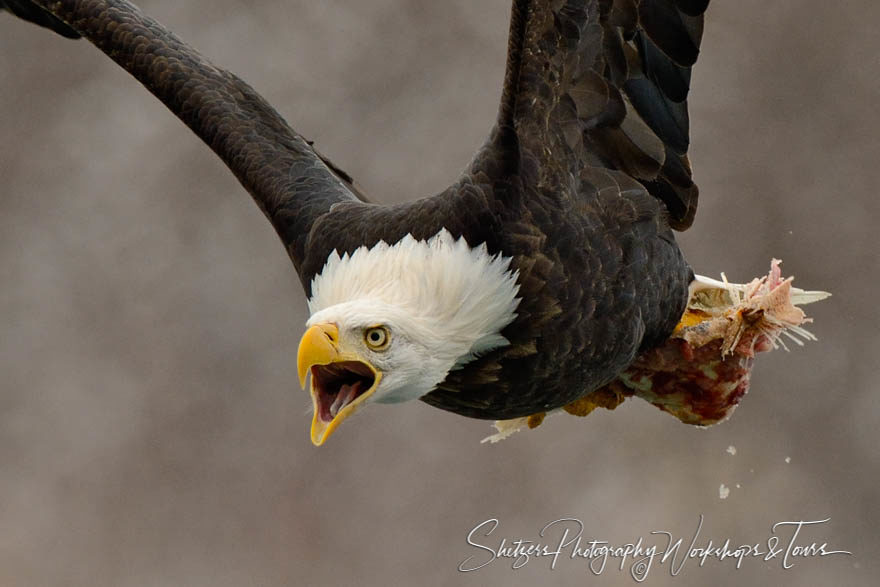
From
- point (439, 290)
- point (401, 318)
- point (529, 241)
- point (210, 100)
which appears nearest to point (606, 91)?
point (529, 241)

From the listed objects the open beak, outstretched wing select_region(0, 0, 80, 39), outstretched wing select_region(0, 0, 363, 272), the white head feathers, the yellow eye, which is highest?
outstretched wing select_region(0, 0, 80, 39)

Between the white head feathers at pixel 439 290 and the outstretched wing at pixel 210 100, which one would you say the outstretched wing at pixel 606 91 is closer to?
the white head feathers at pixel 439 290

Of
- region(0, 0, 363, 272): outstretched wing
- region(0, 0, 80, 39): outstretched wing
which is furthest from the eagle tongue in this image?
region(0, 0, 80, 39): outstretched wing

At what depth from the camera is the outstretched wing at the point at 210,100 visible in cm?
421

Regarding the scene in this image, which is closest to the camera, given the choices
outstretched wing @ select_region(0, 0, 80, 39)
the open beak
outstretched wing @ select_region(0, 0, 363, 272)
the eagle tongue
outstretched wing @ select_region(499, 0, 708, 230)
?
the open beak

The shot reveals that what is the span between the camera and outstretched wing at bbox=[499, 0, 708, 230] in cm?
347

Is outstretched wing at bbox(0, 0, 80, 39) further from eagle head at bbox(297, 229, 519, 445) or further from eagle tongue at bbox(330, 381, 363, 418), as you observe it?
eagle tongue at bbox(330, 381, 363, 418)

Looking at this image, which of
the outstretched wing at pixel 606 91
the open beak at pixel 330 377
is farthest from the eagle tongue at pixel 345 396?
the outstretched wing at pixel 606 91

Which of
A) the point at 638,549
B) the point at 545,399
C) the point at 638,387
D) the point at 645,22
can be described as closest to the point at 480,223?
the point at 545,399

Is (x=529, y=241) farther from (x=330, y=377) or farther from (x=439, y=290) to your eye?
(x=330, y=377)

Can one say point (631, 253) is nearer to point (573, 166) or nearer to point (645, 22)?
point (573, 166)

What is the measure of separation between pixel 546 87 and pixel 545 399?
0.81 meters

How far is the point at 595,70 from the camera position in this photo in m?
3.75

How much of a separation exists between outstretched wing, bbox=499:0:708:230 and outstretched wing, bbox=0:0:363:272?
769 millimetres
